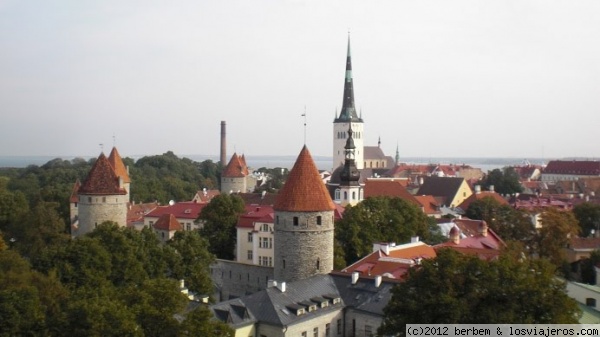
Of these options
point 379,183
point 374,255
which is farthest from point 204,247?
point 379,183


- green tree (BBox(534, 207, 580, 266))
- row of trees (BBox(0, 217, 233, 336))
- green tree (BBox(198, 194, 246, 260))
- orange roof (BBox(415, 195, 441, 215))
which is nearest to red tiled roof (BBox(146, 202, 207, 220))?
green tree (BBox(198, 194, 246, 260))

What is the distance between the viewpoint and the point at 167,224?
44.4m

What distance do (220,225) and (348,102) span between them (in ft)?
208

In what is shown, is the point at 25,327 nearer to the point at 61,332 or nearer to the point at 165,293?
the point at 61,332

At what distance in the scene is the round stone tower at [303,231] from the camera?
29469 mm

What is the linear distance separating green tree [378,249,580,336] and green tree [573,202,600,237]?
36.8 meters

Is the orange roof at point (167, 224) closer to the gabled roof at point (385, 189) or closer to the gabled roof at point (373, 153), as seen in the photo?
the gabled roof at point (385, 189)

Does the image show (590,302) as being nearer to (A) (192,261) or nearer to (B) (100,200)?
(A) (192,261)

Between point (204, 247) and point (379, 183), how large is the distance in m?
32.2

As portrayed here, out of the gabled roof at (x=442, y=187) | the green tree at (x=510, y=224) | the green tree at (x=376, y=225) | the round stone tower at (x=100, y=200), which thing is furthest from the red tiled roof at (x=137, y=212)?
the gabled roof at (x=442, y=187)

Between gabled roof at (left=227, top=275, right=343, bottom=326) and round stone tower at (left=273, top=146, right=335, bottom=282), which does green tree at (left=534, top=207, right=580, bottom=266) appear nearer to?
round stone tower at (left=273, top=146, right=335, bottom=282)

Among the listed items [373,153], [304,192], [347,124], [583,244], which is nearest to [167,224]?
[304,192]

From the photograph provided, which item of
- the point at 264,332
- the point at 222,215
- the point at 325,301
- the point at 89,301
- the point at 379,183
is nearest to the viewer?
the point at 89,301

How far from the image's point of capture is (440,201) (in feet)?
232
